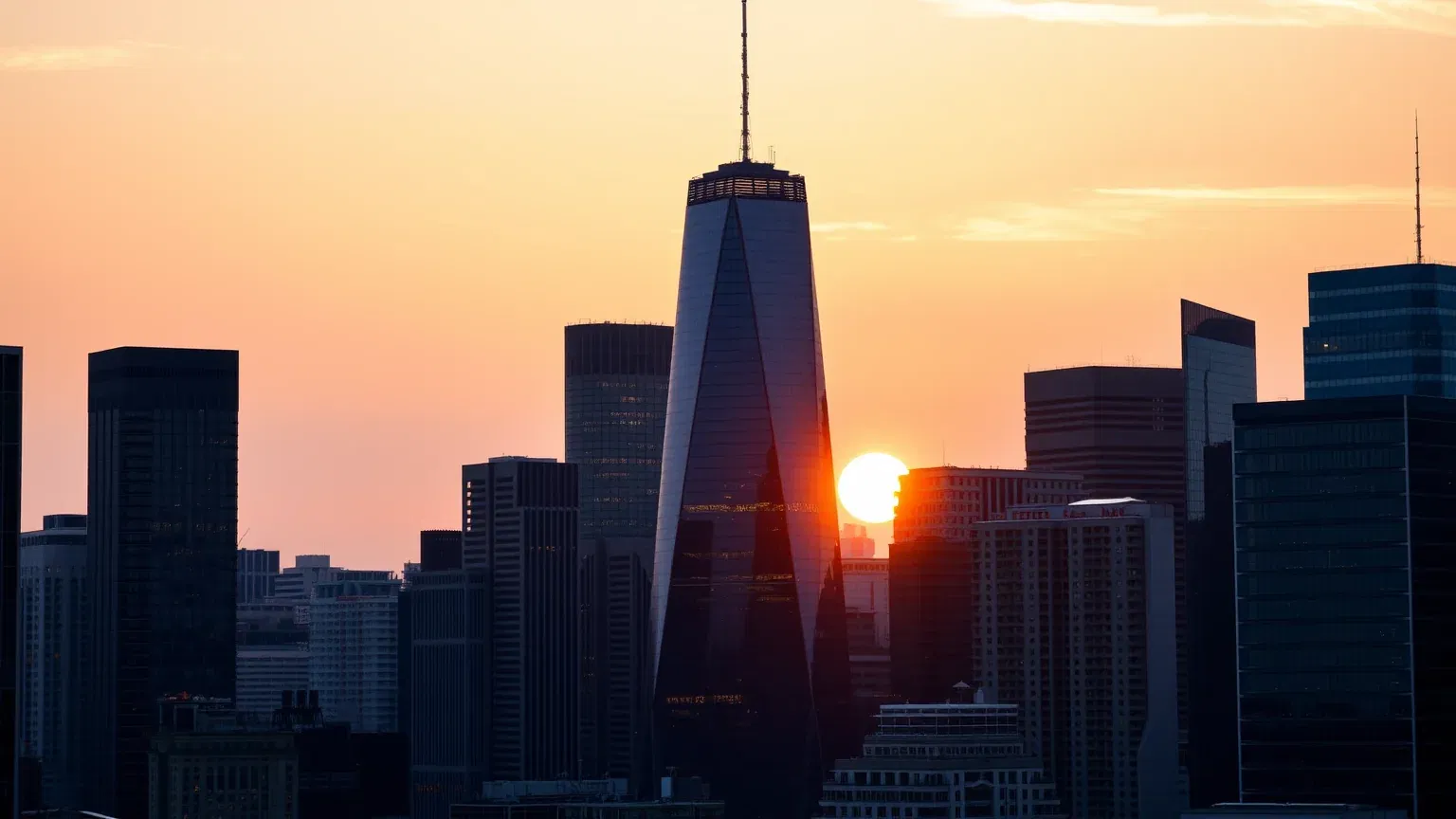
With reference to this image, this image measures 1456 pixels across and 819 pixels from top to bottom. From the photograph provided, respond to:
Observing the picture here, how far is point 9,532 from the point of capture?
191 m

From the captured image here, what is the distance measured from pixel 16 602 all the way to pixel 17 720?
7.29 m

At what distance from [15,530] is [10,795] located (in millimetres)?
16862

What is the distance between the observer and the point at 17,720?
187 metres

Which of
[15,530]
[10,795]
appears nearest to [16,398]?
[15,530]

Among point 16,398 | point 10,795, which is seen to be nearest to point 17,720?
point 10,795

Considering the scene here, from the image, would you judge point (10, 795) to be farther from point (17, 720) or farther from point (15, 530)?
point (15, 530)

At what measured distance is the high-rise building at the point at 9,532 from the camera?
186875 millimetres

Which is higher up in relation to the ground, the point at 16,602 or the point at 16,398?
the point at 16,398

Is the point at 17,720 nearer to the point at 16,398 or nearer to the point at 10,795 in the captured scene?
the point at 10,795

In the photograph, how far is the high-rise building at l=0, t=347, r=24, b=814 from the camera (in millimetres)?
186875

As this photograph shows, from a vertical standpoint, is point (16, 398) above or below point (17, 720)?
above

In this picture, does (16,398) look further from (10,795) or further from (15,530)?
(10,795)

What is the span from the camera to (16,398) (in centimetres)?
19275

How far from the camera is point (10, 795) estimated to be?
184625 mm
